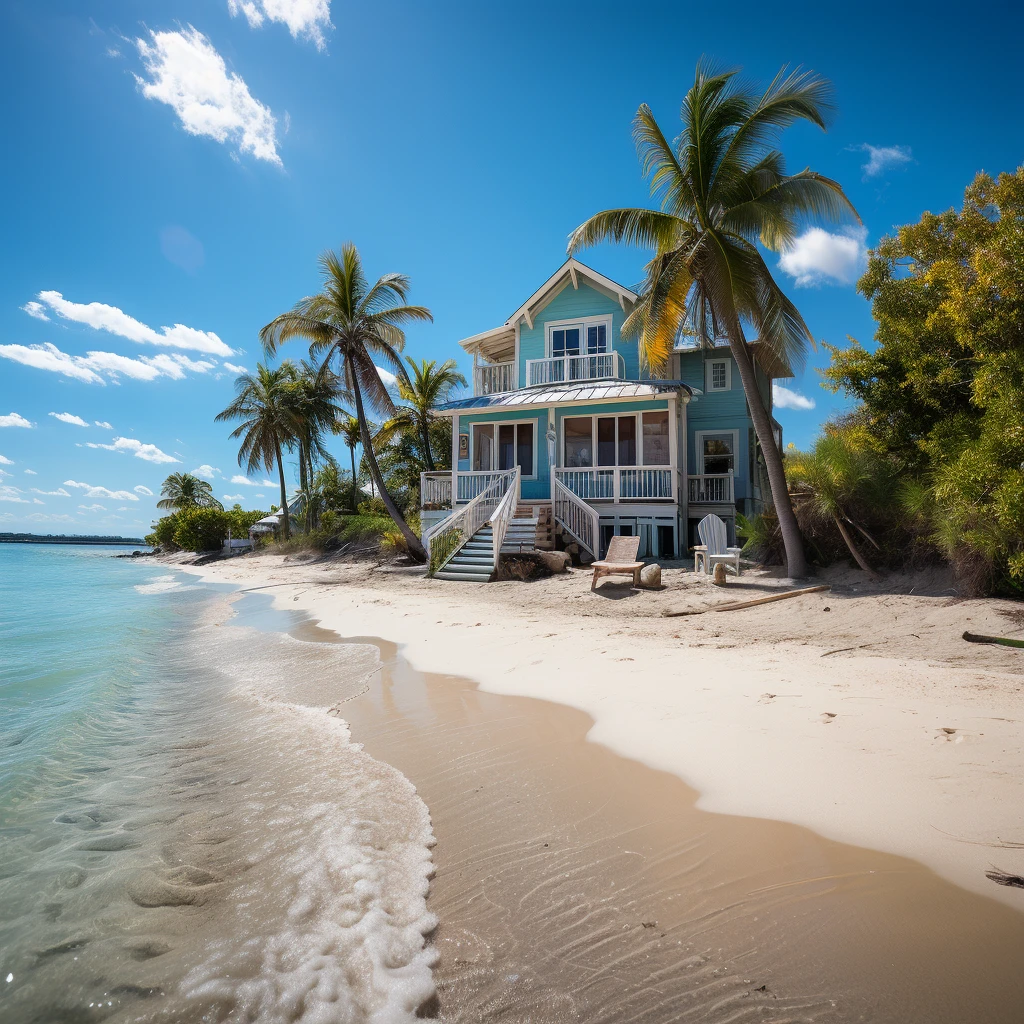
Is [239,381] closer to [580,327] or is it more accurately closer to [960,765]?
[580,327]

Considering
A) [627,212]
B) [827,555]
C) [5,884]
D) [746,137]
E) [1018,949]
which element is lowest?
[5,884]

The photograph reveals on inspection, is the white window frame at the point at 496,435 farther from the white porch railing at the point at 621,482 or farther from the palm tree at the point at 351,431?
the palm tree at the point at 351,431

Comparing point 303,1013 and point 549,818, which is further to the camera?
point 549,818

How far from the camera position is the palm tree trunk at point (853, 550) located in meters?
9.86

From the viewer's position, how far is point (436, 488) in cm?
1897

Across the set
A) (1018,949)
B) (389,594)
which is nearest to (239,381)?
(389,594)

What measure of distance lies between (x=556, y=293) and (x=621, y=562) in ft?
38.4

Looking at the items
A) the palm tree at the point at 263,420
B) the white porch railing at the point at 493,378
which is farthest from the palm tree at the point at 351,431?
the white porch railing at the point at 493,378

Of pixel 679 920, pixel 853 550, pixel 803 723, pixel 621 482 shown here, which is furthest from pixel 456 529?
pixel 679 920

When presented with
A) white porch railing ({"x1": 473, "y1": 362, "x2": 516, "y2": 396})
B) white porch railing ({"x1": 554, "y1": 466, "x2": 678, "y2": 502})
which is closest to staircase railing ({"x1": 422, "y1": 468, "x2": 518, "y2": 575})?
white porch railing ({"x1": 554, "y1": 466, "x2": 678, "y2": 502})

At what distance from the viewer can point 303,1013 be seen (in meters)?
1.83

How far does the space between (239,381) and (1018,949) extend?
34271 millimetres

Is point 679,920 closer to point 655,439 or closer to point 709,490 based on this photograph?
point 655,439

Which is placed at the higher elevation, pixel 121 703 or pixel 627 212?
pixel 627 212
